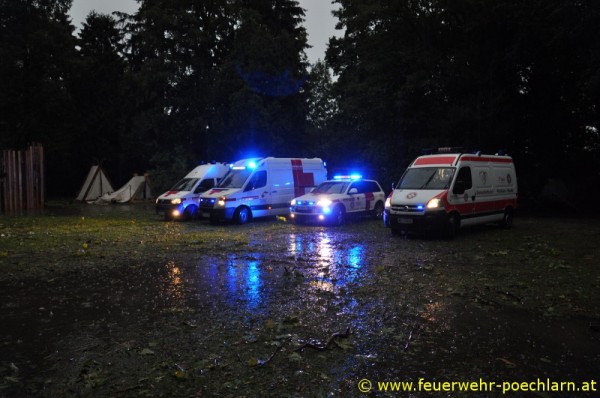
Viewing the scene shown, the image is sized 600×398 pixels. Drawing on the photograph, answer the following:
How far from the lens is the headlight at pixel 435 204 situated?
39.8 feet

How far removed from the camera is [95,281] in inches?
311

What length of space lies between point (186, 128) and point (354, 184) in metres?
19.2

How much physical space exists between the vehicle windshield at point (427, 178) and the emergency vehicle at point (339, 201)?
3.14 m

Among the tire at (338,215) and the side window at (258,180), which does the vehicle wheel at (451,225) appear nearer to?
the tire at (338,215)

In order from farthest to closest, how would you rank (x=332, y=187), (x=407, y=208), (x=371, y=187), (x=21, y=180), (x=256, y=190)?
1. (x=21, y=180)
2. (x=371, y=187)
3. (x=256, y=190)
4. (x=332, y=187)
5. (x=407, y=208)

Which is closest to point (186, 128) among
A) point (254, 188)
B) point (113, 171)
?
point (113, 171)

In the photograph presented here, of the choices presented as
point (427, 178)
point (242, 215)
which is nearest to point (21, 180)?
point (242, 215)

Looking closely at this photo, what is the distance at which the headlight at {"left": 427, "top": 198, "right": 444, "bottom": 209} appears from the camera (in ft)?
39.8

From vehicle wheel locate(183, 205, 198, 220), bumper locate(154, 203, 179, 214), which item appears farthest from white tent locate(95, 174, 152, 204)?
vehicle wheel locate(183, 205, 198, 220)

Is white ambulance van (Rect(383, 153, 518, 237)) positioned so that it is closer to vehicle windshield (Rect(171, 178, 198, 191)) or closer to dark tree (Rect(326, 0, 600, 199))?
dark tree (Rect(326, 0, 600, 199))

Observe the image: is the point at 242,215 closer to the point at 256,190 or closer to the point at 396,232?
the point at 256,190

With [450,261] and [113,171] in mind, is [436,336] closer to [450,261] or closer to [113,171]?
[450,261]

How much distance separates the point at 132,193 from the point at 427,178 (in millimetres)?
22819

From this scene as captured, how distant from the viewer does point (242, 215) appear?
17.0m
